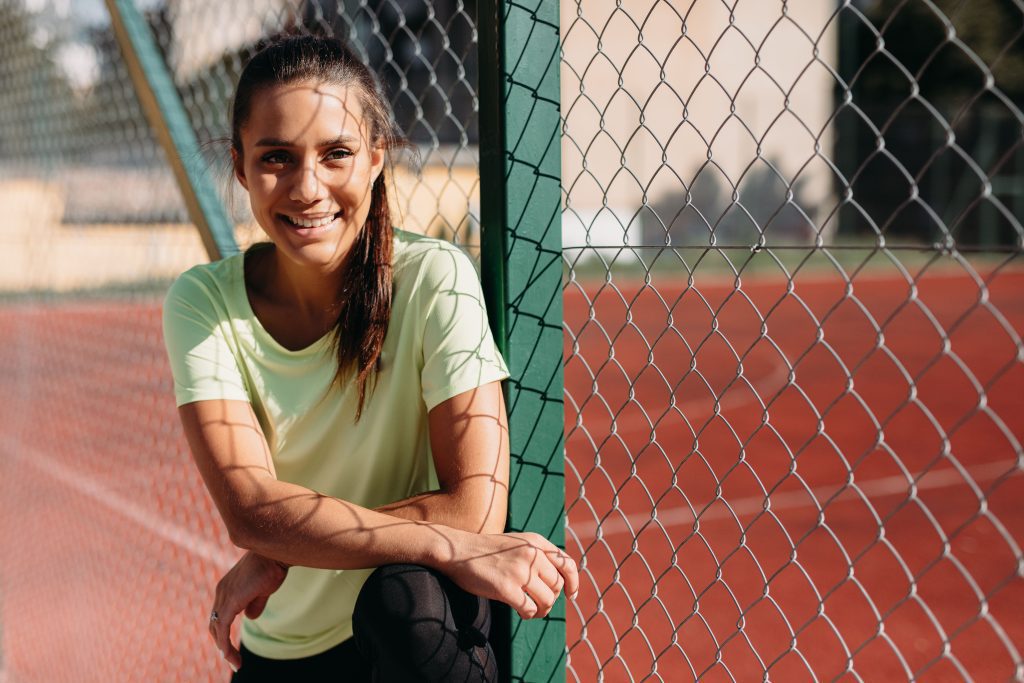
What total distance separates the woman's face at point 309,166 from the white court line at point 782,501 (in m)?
4.08

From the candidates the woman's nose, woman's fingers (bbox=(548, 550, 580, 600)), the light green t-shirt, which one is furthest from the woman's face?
woman's fingers (bbox=(548, 550, 580, 600))

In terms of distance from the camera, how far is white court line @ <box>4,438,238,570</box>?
501 centimetres

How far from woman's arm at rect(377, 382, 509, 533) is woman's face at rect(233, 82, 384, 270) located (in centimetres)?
36

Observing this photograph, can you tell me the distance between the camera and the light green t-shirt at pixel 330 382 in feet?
4.89

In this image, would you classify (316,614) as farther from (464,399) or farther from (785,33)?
(785,33)

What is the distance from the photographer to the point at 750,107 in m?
22.3

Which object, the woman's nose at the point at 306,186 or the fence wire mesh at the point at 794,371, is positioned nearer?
the fence wire mesh at the point at 794,371

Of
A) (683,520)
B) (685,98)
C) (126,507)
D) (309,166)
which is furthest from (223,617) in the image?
(685,98)

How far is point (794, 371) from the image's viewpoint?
136cm

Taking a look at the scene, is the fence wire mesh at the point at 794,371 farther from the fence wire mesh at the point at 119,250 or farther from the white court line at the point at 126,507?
the white court line at the point at 126,507

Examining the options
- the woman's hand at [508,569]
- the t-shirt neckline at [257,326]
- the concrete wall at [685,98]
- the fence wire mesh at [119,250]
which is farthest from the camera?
the concrete wall at [685,98]

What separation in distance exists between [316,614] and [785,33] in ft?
78.6

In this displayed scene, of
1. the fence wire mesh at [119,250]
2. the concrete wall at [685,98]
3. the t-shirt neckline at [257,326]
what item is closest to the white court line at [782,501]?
the fence wire mesh at [119,250]

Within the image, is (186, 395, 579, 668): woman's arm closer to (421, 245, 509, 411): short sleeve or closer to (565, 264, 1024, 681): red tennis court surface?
(421, 245, 509, 411): short sleeve
